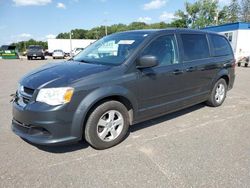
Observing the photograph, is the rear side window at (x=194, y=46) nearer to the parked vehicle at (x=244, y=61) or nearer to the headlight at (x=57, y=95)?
the headlight at (x=57, y=95)

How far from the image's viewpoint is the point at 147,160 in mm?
3168

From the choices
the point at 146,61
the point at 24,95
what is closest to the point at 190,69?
the point at 146,61

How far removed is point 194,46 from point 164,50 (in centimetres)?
96

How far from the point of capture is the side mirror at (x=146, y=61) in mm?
3537

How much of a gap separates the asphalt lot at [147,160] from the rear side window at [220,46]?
177 cm

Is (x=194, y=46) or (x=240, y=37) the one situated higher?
(x=240, y=37)

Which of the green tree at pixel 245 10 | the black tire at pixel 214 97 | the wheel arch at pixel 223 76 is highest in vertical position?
the green tree at pixel 245 10

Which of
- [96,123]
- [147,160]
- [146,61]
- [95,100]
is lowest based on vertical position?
[147,160]

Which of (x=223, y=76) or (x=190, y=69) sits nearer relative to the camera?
(x=190, y=69)

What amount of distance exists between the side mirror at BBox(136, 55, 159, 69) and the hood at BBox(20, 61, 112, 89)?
0.47 m

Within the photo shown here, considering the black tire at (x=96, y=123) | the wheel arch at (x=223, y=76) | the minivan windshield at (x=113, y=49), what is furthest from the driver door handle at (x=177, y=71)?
the wheel arch at (x=223, y=76)

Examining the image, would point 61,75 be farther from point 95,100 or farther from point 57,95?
point 95,100

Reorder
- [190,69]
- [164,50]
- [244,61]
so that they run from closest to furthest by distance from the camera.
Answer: [164,50] → [190,69] → [244,61]

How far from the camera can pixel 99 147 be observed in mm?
3453
